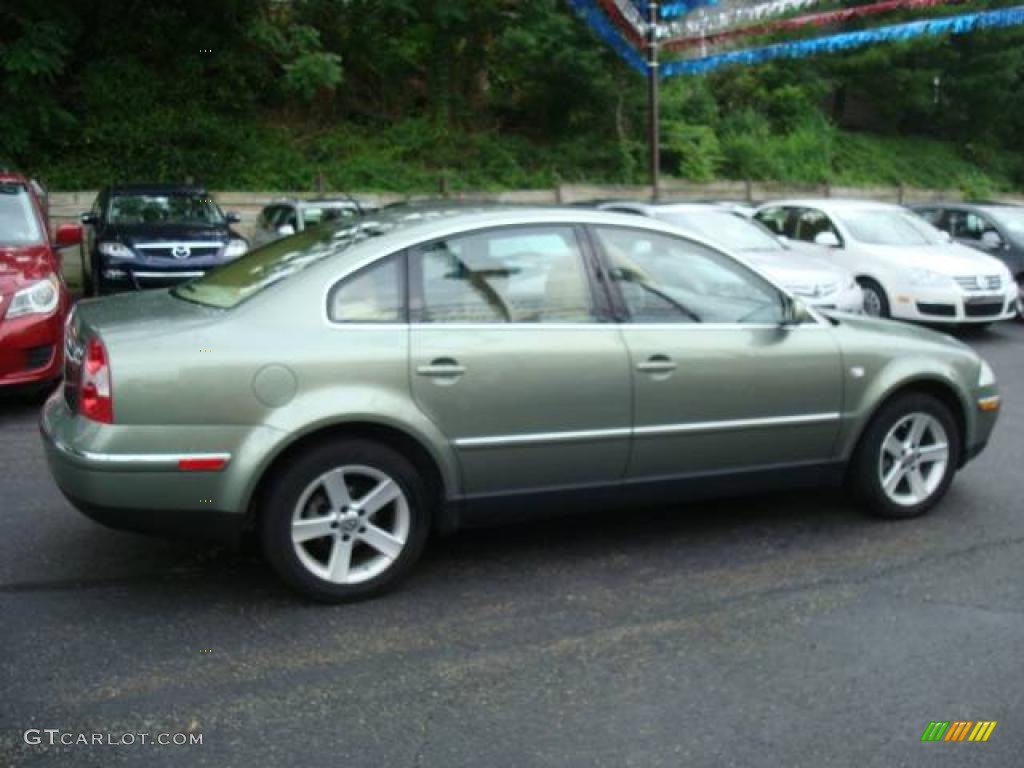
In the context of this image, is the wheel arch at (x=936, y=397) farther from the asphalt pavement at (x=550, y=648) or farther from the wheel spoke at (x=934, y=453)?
the asphalt pavement at (x=550, y=648)

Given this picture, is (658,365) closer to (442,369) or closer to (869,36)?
(442,369)

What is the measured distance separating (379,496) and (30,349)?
13.2 feet

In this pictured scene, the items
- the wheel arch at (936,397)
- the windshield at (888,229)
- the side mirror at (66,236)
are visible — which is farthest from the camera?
the windshield at (888,229)

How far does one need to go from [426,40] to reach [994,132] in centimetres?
1983

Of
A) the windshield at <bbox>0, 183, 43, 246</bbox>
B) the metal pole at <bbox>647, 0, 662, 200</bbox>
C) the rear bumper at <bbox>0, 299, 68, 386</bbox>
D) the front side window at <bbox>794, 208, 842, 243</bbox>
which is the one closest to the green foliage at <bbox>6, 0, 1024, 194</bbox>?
the metal pole at <bbox>647, 0, 662, 200</bbox>

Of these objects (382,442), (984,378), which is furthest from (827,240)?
Result: (382,442)

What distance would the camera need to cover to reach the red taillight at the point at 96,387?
12.3 feet

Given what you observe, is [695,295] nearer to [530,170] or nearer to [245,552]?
[245,552]

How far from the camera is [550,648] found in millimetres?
3750

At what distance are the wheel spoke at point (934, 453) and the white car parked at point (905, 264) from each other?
6648mm

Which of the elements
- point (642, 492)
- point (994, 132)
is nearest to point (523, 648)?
point (642, 492)

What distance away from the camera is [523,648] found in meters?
3.75

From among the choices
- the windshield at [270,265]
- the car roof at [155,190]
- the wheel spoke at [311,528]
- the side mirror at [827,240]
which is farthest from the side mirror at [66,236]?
the side mirror at [827,240]

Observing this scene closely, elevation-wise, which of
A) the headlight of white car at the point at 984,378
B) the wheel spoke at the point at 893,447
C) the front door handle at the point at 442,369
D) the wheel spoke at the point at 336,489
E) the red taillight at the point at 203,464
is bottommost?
the wheel spoke at the point at 893,447
